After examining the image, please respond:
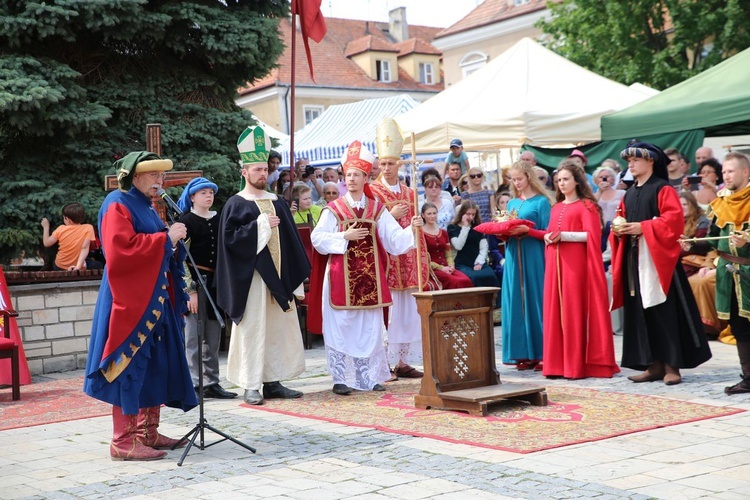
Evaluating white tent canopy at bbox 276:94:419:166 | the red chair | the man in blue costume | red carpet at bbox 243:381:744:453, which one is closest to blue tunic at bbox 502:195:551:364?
red carpet at bbox 243:381:744:453

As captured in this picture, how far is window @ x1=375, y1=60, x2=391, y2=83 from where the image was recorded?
51188 millimetres

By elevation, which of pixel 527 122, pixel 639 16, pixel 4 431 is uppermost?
pixel 639 16

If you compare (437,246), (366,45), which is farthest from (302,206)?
(366,45)

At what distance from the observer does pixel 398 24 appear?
56.5 m

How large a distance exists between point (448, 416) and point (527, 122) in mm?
8097

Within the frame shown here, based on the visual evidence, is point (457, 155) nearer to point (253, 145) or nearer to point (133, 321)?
point (253, 145)

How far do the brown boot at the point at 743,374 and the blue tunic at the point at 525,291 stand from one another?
213 cm

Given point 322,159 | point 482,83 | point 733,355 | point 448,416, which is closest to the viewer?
point 448,416

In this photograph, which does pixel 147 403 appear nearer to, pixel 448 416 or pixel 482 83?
pixel 448 416

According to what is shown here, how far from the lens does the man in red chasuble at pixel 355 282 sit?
885 centimetres

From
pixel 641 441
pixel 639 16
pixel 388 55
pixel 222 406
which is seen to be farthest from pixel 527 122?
pixel 388 55

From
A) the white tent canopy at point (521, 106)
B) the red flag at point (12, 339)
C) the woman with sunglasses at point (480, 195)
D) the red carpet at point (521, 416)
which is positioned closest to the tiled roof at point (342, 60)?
the white tent canopy at point (521, 106)

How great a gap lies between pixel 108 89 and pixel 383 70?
39559 mm

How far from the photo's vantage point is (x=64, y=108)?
39.0 ft
